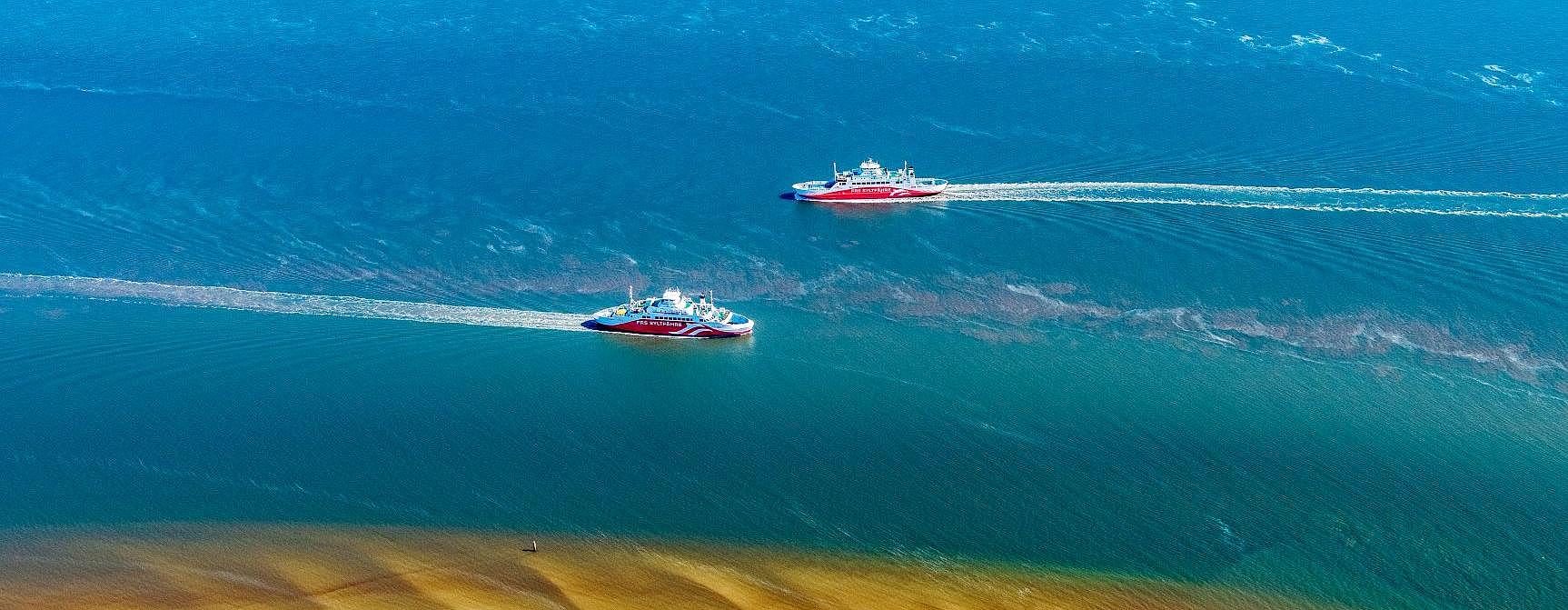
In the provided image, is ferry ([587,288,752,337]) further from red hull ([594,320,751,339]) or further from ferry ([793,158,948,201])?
ferry ([793,158,948,201])

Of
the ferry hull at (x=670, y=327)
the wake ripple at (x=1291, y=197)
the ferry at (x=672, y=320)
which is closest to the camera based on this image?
the ferry hull at (x=670, y=327)

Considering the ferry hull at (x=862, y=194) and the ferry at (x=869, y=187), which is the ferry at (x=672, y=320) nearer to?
the ferry hull at (x=862, y=194)

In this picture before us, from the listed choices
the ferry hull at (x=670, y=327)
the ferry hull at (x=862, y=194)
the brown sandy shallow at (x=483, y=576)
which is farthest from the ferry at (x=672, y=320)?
the ferry hull at (x=862, y=194)

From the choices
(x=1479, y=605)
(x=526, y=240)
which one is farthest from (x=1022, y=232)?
(x=1479, y=605)

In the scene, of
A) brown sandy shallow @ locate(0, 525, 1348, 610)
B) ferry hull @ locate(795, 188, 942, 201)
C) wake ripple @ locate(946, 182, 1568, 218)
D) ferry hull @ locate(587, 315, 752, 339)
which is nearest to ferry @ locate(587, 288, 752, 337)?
ferry hull @ locate(587, 315, 752, 339)

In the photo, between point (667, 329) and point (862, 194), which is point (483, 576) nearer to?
point (667, 329)

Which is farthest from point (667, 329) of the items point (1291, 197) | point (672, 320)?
point (1291, 197)

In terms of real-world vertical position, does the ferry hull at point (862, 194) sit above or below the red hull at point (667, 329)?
above

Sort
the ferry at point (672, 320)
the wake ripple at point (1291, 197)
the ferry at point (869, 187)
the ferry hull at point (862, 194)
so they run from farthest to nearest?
1. the ferry at point (869, 187)
2. the ferry hull at point (862, 194)
3. the wake ripple at point (1291, 197)
4. the ferry at point (672, 320)
